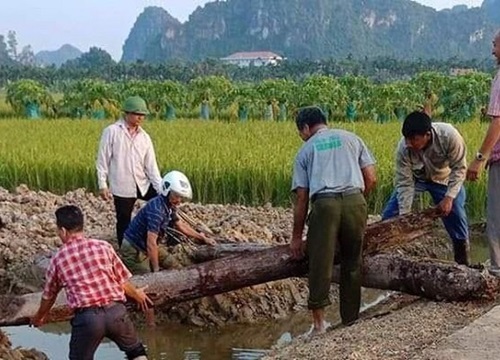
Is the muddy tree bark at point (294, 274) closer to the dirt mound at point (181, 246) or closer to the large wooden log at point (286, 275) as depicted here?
the large wooden log at point (286, 275)

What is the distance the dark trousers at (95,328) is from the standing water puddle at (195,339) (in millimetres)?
1633

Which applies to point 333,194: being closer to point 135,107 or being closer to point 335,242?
point 335,242

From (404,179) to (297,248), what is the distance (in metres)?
1.00

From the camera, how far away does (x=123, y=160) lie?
682 centimetres

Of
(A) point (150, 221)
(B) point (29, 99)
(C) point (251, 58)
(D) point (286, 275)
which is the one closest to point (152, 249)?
(A) point (150, 221)

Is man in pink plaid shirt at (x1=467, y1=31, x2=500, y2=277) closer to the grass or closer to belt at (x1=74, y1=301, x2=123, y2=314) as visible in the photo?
belt at (x1=74, y1=301, x2=123, y2=314)

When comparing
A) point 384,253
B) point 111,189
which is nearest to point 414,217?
point 384,253

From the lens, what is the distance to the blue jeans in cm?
616

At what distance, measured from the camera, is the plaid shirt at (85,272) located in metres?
4.18

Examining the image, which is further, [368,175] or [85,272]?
[368,175]

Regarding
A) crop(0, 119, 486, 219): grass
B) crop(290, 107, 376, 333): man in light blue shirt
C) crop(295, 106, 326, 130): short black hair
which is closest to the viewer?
crop(290, 107, 376, 333): man in light blue shirt

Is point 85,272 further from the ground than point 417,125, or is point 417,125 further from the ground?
point 417,125

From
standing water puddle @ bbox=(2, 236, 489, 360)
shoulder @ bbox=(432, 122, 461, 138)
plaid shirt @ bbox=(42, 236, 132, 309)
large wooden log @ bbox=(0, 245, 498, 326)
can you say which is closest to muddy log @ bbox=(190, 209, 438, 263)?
large wooden log @ bbox=(0, 245, 498, 326)

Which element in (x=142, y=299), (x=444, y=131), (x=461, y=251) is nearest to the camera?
(x=142, y=299)
